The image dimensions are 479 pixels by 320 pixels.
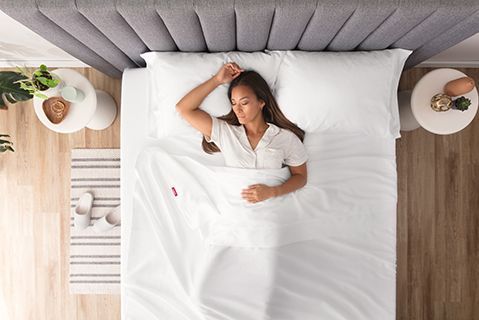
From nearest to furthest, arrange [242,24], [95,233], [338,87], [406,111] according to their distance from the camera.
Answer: [242,24] → [338,87] → [406,111] → [95,233]

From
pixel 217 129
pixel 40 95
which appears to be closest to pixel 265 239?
pixel 217 129

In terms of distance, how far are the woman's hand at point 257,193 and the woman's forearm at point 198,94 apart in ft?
1.35

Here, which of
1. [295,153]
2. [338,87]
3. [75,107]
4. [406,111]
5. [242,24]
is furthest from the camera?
[406,111]

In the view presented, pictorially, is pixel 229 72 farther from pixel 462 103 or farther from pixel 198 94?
pixel 462 103

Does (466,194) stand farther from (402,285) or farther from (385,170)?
(385,170)

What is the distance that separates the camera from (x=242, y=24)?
1.61 meters

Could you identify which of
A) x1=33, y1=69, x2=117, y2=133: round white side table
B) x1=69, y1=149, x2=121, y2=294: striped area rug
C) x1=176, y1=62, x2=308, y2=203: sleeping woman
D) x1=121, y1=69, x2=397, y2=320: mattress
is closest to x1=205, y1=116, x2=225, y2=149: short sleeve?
x1=176, y1=62, x2=308, y2=203: sleeping woman

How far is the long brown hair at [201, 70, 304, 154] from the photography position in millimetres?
1776

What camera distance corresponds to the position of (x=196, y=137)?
1901 millimetres

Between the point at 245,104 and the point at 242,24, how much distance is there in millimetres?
321

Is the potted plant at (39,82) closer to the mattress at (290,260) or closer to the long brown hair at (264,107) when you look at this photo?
the mattress at (290,260)

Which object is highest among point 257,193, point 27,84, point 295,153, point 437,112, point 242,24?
point 242,24

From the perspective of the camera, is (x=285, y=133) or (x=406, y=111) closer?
(x=285, y=133)

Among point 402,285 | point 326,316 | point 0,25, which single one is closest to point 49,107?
point 0,25
